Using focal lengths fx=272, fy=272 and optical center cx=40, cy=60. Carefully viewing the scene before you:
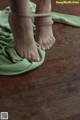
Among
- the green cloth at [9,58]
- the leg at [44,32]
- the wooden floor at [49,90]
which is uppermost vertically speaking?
the leg at [44,32]

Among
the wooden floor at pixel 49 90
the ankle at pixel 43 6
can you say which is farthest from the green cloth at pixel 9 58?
the ankle at pixel 43 6

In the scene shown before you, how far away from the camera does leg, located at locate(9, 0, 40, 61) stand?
104 cm

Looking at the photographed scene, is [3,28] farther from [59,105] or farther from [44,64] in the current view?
[59,105]

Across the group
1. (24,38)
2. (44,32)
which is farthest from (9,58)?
(44,32)

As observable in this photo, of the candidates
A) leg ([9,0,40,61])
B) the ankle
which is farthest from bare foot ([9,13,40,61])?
the ankle

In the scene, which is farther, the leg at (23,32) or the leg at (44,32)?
the leg at (44,32)

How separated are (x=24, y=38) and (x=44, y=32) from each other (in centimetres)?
13

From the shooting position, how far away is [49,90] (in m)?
1.01

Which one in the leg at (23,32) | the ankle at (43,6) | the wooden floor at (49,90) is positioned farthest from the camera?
the ankle at (43,6)

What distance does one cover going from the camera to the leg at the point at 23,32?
104 cm

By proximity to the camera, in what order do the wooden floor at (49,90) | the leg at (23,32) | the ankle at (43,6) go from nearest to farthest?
the wooden floor at (49,90) < the leg at (23,32) < the ankle at (43,6)

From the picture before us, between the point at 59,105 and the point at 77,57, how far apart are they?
273mm

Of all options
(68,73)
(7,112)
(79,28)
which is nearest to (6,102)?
(7,112)

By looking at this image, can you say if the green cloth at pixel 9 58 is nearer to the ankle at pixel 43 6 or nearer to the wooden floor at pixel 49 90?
the wooden floor at pixel 49 90
